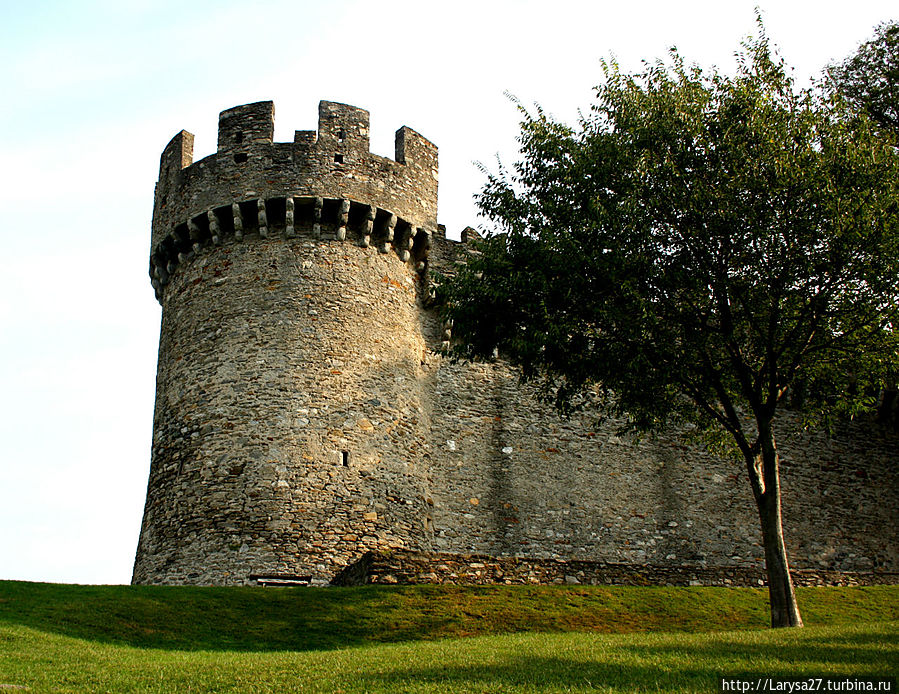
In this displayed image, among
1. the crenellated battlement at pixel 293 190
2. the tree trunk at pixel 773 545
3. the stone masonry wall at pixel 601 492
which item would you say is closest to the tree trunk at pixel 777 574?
the tree trunk at pixel 773 545

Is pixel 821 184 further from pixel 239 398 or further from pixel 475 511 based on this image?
pixel 239 398

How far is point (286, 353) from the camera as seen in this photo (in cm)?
1888

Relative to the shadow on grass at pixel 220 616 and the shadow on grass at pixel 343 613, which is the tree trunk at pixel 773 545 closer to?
the shadow on grass at pixel 343 613

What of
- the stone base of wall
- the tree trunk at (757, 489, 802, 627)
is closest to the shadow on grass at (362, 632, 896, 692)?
the tree trunk at (757, 489, 802, 627)

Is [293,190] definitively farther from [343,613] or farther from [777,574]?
[777,574]

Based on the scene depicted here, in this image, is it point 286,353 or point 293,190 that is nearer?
point 286,353

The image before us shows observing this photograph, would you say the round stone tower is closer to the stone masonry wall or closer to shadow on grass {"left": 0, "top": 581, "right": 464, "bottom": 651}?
the stone masonry wall

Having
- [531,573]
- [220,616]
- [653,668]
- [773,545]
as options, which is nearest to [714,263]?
[773,545]

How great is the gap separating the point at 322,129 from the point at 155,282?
17.4 feet

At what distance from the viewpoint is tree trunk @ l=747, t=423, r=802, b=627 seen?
14.1 metres

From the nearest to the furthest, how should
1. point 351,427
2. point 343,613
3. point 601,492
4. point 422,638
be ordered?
1. point 422,638
2. point 343,613
3. point 351,427
4. point 601,492

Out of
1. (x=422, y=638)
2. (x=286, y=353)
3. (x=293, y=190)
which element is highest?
(x=293, y=190)

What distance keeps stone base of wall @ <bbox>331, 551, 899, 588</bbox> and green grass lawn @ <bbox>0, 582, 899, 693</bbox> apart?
615mm

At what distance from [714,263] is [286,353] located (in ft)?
27.4
